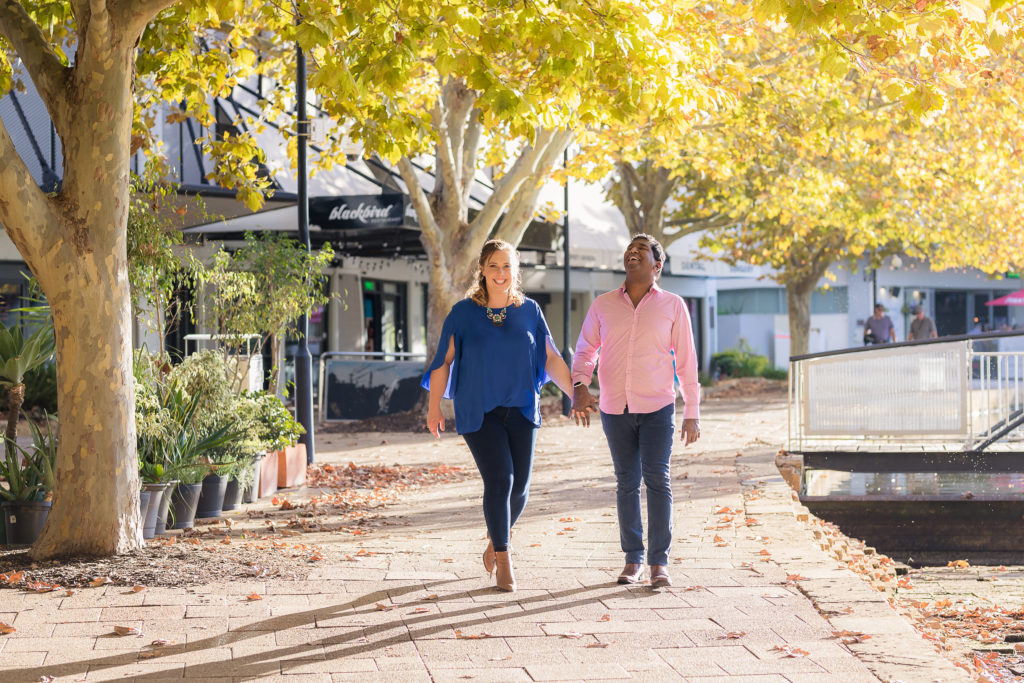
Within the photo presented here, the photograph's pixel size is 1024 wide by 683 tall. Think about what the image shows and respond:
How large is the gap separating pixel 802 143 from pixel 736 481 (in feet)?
26.3

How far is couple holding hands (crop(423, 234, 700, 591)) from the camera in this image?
6172 millimetres

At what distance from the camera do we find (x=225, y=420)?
934 cm

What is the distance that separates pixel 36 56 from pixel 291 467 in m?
4.72

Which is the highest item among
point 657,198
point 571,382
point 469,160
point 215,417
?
point 657,198

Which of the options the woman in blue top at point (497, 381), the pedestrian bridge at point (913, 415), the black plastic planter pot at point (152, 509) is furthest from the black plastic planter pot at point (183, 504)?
the pedestrian bridge at point (913, 415)

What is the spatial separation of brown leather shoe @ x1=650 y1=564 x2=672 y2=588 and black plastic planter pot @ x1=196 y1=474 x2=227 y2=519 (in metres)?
3.72

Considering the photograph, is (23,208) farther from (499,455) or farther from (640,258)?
(640,258)

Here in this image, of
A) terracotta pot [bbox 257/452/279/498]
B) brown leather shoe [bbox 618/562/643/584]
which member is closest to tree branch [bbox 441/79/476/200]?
terracotta pot [bbox 257/452/279/498]

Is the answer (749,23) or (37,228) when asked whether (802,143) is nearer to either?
(749,23)

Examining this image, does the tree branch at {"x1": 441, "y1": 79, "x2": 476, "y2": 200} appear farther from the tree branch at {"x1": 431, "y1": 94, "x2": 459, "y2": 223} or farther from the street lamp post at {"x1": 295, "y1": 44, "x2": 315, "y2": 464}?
the street lamp post at {"x1": 295, "y1": 44, "x2": 315, "y2": 464}

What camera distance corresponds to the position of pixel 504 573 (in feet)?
20.4

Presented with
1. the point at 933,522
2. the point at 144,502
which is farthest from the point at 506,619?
the point at 933,522

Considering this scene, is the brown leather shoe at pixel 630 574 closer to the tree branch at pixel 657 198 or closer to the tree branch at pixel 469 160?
the tree branch at pixel 469 160

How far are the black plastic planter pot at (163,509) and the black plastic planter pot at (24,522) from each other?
0.72 metres
